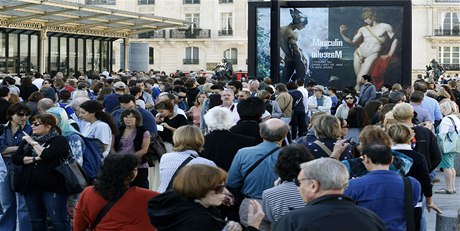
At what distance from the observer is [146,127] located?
11422 millimetres

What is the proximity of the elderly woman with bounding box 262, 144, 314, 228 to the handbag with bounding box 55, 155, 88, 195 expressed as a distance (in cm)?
299

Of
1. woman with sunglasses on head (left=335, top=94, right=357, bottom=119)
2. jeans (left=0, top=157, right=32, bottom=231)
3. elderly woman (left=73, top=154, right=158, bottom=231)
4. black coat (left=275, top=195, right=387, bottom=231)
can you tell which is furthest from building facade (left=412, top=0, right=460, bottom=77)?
black coat (left=275, top=195, right=387, bottom=231)

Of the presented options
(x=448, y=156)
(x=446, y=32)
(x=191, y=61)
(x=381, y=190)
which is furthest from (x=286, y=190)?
(x=446, y=32)

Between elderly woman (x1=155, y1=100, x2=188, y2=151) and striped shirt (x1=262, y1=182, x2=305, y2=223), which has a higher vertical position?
elderly woman (x1=155, y1=100, x2=188, y2=151)

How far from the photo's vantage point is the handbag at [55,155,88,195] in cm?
909

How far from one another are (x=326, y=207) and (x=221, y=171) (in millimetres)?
919

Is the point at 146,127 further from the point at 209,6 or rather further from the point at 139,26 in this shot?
the point at 209,6

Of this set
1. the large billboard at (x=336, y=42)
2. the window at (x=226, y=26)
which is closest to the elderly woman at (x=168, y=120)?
the large billboard at (x=336, y=42)

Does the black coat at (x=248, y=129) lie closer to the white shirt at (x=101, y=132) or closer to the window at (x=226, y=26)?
the white shirt at (x=101, y=132)

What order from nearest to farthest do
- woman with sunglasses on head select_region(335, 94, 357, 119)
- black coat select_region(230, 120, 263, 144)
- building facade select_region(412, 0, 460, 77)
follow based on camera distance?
black coat select_region(230, 120, 263, 144), woman with sunglasses on head select_region(335, 94, 357, 119), building facade select_region(412, 0, 460, 77)

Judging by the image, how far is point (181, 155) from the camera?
7844 mm

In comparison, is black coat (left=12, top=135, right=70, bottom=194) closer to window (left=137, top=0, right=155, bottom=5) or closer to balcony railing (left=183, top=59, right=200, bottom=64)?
balcony railing (left=183, top=59, right=200, bottom=64)

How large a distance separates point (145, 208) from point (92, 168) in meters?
3.27

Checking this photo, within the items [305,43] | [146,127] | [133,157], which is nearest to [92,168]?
[146,127]
